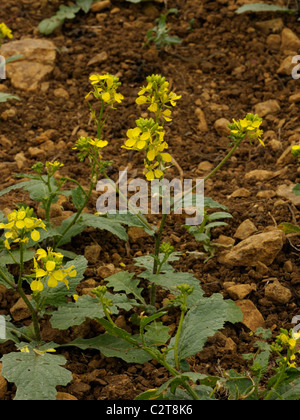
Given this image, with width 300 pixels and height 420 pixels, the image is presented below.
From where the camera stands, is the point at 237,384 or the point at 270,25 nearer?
the point at 237,384

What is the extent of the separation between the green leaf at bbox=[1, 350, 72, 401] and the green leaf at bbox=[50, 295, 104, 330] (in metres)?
0.18

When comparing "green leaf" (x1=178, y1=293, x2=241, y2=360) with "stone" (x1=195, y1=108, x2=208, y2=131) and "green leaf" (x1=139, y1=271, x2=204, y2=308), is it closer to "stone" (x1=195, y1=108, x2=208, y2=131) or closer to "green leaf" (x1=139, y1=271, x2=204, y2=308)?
"green leaf" (x1=139, y1=271, x2=204, y2=308)

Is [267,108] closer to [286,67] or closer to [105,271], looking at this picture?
[286,67]

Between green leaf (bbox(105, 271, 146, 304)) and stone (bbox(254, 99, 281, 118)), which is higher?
stone (bbox(254, 99, 281, 118))

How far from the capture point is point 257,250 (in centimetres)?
298

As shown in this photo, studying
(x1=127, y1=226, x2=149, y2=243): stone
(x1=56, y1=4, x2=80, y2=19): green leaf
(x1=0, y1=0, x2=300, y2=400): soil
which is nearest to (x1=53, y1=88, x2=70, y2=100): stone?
(x1=0, y1=0, x2=300, y2=400): soil

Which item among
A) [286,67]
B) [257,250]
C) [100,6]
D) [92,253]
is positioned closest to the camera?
[257,250]

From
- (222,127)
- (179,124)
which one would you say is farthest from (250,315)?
(179,124)

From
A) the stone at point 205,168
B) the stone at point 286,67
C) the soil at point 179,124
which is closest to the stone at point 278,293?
the soil at point 179,124

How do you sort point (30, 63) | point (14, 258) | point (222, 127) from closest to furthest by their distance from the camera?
point (14, 258), point (222, 127), point (30, 63)

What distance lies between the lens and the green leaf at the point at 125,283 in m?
2.75

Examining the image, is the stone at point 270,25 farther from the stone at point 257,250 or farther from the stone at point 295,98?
the stone at point 257,250

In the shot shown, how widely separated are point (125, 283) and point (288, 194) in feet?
4.23

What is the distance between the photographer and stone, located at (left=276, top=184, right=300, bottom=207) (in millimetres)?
3388
